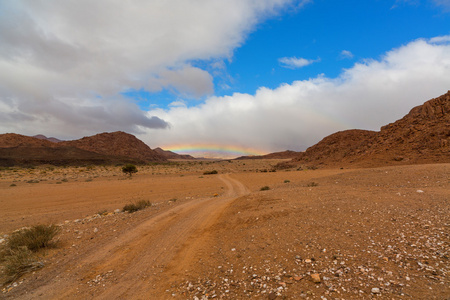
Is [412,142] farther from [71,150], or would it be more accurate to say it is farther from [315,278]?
[71,150]

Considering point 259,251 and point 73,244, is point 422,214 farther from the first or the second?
point 73,244

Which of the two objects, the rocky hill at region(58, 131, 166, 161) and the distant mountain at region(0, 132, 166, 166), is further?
the rocky hill at region(58, 131, 166, 161)

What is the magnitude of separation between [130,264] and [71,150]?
380 ft

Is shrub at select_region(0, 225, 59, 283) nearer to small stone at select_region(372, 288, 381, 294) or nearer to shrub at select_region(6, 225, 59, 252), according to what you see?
shrub at select_region(6, 225, 59, 252)

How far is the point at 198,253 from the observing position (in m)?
6.68

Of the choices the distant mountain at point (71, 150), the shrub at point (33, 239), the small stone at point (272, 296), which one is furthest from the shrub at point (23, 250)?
the distant mountain at point (71, 150)

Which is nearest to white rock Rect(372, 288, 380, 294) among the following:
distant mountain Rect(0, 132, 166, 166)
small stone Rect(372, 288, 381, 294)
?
small stone Rect(372, 288, 381, 294)

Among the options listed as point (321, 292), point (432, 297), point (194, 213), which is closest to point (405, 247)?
point (432, 297)

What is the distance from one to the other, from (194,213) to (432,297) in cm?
959

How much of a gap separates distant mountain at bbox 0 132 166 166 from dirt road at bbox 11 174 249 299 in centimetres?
8799

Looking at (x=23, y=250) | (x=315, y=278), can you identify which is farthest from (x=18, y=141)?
(x=315, y=278)

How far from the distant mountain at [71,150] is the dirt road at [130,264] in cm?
8799

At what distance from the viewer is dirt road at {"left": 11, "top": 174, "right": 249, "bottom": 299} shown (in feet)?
16.7

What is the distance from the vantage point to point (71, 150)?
99.9 m
